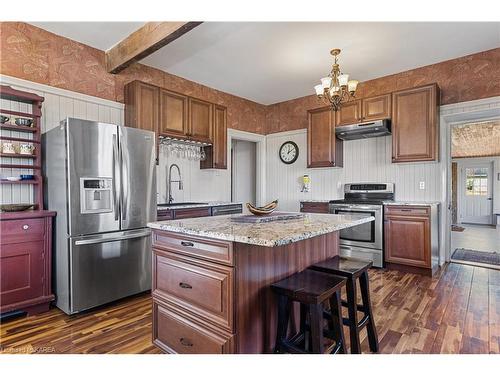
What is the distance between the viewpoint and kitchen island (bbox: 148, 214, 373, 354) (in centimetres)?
150

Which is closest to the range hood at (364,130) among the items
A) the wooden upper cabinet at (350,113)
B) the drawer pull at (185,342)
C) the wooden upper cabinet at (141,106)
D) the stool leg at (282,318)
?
the wooden upper cabinet at (350,113)

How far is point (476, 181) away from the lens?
961 cm

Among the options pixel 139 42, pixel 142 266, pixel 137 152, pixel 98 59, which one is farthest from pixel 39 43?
pixel 142 266

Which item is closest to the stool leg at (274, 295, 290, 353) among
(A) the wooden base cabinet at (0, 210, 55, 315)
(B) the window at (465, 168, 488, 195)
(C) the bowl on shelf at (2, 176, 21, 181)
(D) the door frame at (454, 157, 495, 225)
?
(A) the wooden base cabinet at (0, 210, 55, 315)

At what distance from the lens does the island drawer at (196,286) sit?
1.52 meters

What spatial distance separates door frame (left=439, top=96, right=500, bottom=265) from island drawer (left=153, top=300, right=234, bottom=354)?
369 centimetres

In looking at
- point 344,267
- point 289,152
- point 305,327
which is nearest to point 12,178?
point 305,327

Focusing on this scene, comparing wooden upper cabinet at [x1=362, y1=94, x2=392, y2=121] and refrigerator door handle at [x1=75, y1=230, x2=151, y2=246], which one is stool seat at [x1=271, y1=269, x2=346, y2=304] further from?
wooden upper cabinet at [x1=362, y1=94, x2=392, y2=121]

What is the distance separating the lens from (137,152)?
116 inches

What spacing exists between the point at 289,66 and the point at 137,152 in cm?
238

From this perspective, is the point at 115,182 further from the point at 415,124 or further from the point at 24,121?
the point at 415,124

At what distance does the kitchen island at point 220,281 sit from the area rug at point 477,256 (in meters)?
3.56

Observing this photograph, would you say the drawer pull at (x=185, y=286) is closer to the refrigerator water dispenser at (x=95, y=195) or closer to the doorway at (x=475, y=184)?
the refrigerator water dispenser at (x=95, y=195)
